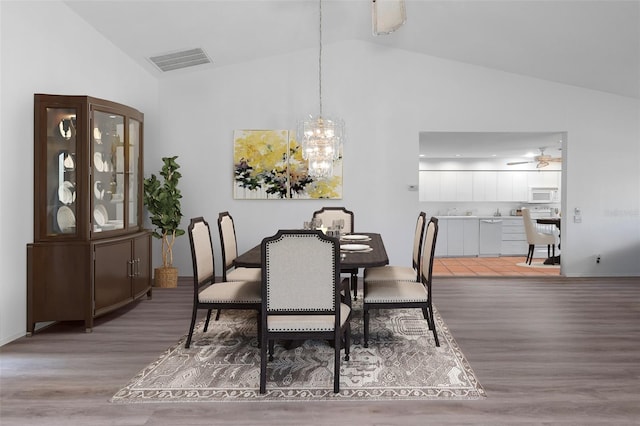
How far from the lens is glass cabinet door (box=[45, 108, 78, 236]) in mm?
4066

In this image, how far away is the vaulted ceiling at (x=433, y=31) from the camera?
4750 mm

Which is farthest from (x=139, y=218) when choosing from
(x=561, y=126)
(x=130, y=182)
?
(x=561, y=126)

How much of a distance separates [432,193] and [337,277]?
870cm

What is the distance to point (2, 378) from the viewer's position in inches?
118

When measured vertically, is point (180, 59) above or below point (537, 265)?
Result: above

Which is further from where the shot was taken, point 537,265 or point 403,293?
point 537,265

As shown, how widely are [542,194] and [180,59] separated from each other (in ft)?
28.1

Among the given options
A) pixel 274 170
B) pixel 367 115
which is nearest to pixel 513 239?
pixel 367 115

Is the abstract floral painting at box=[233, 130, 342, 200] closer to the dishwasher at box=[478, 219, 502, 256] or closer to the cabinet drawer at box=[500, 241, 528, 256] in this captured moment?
the dishwasher at box=[478, 219, 502, 256]

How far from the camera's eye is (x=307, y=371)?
3104mm

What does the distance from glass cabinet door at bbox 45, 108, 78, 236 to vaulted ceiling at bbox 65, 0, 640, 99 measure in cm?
121

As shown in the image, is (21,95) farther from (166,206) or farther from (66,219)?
(166,206)

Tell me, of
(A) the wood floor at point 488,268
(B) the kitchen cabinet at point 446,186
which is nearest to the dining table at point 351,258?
(A) the wood floor at point 488,268

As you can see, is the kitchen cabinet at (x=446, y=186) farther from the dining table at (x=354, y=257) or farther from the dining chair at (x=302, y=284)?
the dining chair at (x=302, y=284)
